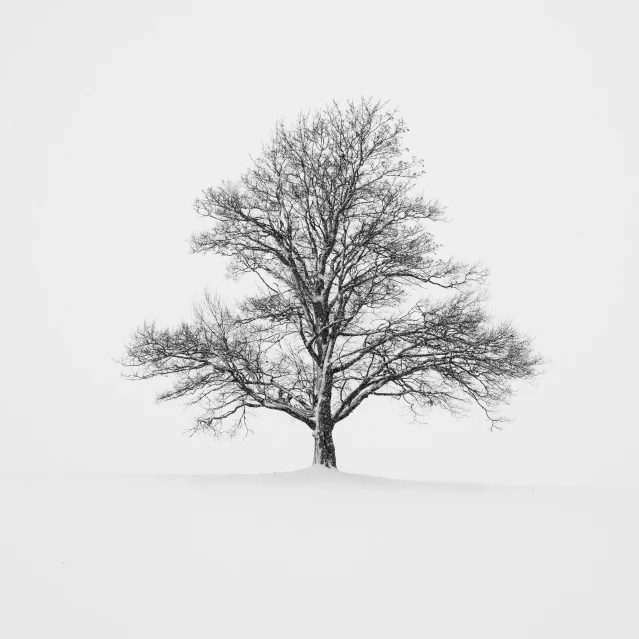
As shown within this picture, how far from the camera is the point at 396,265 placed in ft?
71.9

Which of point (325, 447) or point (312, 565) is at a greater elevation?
point (325, 447)

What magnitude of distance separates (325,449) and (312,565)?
37.0 ft

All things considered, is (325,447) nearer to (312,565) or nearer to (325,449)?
(325,449)

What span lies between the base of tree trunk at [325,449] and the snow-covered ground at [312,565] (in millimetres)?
3525

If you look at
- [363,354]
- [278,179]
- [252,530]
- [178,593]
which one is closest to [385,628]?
[178,593]

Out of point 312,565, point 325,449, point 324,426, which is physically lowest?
point 312,565

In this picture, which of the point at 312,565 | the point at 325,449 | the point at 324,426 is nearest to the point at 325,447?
the point at 325,449

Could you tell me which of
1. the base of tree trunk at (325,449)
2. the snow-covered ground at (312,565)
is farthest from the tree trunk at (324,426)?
the snow-covered ground at (312,565)

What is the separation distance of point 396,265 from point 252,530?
36.1ft

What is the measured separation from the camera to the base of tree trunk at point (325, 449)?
22.3m

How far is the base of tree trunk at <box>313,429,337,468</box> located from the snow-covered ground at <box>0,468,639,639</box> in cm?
353

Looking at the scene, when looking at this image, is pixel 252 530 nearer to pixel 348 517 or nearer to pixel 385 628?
pixel 348 517

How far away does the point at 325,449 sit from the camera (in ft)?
73.2

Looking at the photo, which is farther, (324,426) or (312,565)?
(324,426)
